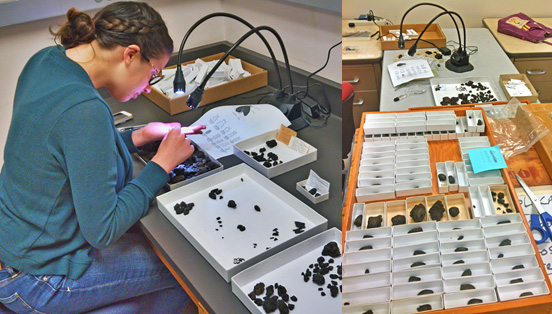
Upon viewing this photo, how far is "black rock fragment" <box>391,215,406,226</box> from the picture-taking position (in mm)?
1049

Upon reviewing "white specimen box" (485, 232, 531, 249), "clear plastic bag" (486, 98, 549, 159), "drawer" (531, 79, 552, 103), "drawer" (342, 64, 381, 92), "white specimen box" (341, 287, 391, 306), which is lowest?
"drawer" (342, 64, 381, 92)

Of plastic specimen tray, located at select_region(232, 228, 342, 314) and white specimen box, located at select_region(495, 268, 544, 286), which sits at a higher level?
plastic specimen tray, located at select_region(232, 228, 342, 314)

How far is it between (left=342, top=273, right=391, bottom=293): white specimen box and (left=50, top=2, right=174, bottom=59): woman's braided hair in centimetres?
71

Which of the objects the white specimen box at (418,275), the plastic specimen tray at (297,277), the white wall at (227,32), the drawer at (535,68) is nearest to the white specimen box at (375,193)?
the plastic specimen tray at (297,277)

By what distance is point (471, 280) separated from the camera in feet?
2.82

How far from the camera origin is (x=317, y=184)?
1126 millimetres

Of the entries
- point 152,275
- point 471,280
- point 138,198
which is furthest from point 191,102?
point 471,280

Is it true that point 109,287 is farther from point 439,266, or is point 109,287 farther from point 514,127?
point 514,127

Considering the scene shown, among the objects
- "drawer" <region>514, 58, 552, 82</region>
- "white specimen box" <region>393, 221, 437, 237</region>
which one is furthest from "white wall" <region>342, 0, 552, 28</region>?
"white specimen box" <region>393, 221, 437, 237</region>

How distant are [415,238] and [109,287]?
29.5 inches

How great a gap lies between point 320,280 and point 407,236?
0.23 meters

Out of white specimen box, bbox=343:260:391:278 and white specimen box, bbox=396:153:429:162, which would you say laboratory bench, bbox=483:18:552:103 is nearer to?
white specimen box, bbox=396:153:429:162

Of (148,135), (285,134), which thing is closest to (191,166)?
(148,135)

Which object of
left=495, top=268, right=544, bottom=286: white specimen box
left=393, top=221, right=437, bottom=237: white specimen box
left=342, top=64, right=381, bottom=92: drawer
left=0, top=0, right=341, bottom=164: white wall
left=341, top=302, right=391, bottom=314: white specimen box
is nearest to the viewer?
left=341, top=302, right=391, bottom=314: white specimen box
